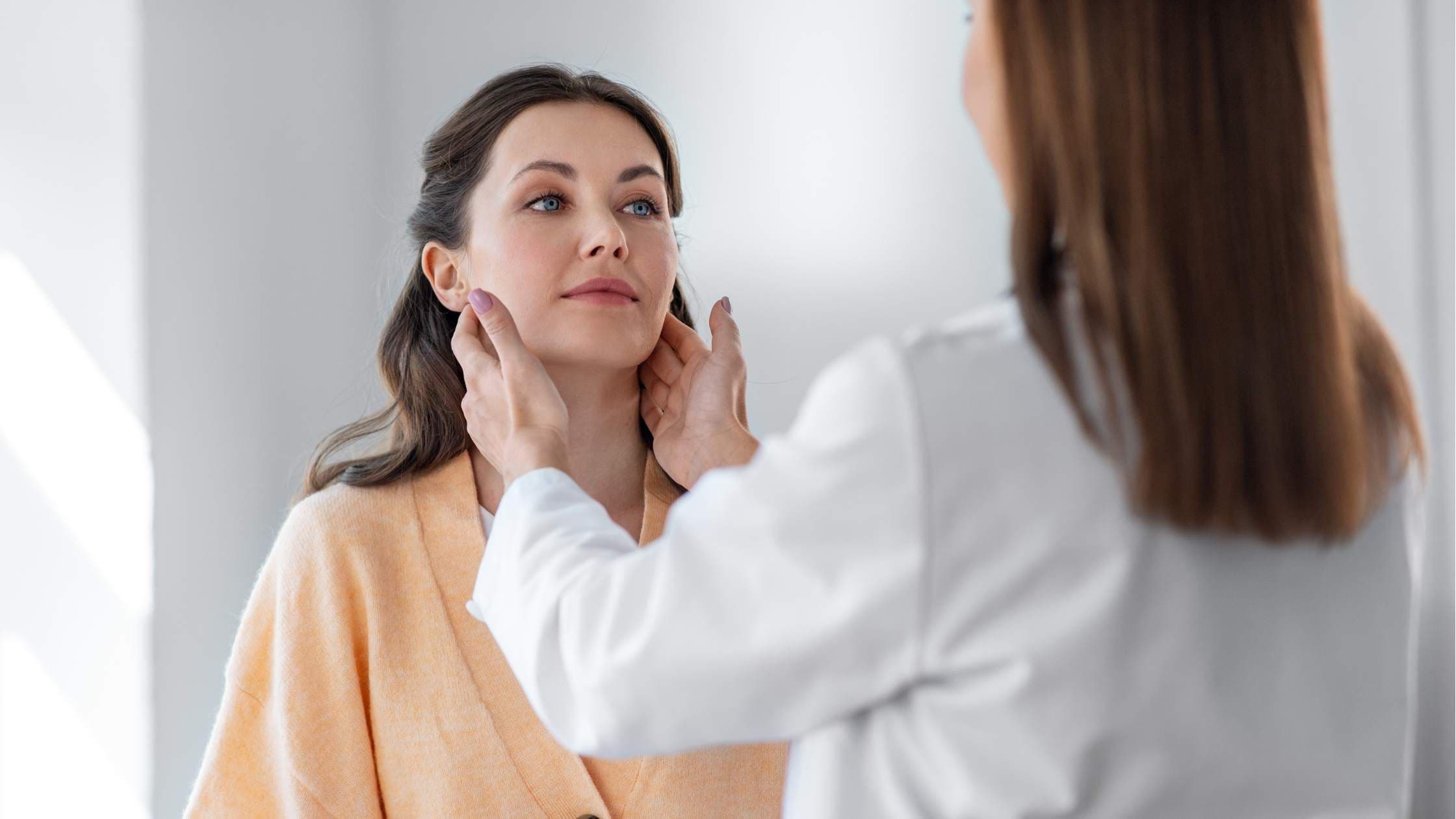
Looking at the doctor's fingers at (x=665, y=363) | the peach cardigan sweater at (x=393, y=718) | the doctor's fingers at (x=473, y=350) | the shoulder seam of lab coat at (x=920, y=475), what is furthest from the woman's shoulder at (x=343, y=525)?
the shoulder seam of lab coat at (x=920, y=475)

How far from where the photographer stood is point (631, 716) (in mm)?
768

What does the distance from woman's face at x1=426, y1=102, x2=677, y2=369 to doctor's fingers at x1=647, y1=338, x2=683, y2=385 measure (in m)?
0.04

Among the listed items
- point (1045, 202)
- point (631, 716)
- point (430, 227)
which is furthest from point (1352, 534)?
point (430, 227)

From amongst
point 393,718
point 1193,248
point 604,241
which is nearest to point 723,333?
point 604,241

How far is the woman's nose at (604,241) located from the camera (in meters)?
1.42

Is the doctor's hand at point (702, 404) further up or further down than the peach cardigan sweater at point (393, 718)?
further up

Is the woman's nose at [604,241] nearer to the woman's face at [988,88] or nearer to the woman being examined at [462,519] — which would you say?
the woman being examined at [462,519]

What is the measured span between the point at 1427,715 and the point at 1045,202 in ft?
3.92

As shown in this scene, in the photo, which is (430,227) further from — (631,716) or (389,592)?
(631,716)

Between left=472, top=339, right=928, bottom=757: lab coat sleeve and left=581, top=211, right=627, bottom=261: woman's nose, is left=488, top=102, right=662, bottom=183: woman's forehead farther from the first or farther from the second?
Answer: left=472, top=339, right=928, bottom=757: lab coat sleeve

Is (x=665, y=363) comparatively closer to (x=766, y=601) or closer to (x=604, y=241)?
(x=604, y=241)

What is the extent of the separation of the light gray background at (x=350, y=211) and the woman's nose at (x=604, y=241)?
2.33 ft

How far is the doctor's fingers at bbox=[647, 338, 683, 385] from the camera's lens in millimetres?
1521

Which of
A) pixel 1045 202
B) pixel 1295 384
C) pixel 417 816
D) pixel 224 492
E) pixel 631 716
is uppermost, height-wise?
pixel 1045 202
